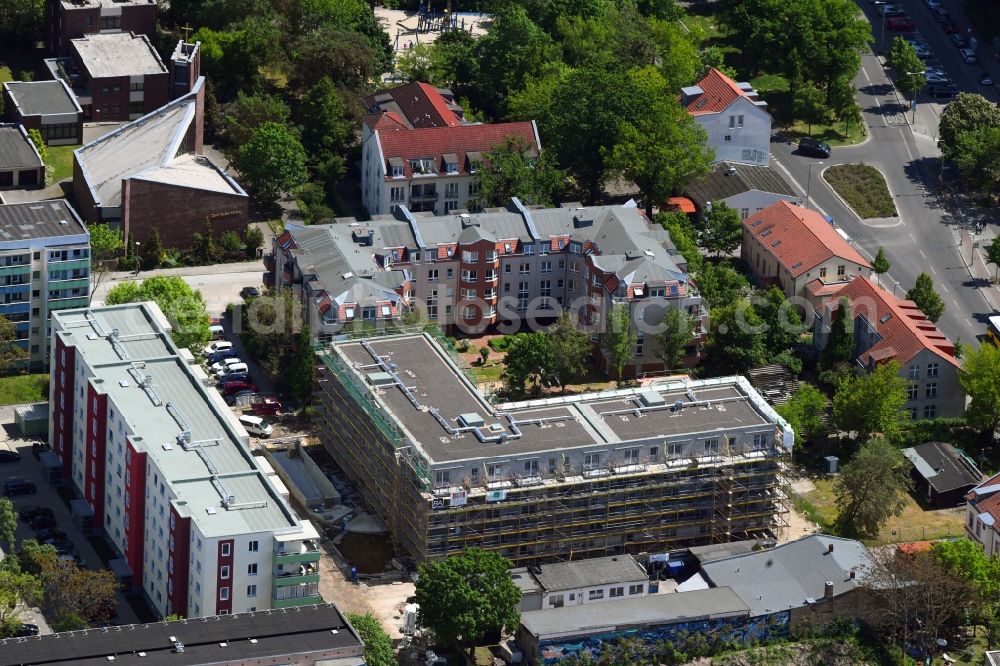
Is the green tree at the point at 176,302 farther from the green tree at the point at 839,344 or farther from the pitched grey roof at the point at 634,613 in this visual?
the green tree at the point at 839,344

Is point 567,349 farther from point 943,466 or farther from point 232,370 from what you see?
point 943,466

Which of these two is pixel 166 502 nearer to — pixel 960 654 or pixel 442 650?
pixel 442 650

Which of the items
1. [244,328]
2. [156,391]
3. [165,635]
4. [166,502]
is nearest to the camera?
[165,635]

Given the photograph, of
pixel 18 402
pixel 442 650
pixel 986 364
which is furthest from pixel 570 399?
pixel 18 402

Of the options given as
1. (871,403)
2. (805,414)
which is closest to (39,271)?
(805,414)

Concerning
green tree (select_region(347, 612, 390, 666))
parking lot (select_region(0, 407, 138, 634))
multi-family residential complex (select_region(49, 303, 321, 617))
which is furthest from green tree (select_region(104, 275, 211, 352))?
green tree (select_region(347, 612, 390, 666))

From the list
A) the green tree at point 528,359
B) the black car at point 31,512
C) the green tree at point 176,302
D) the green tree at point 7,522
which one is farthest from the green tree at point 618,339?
the green tree at point 7,522
